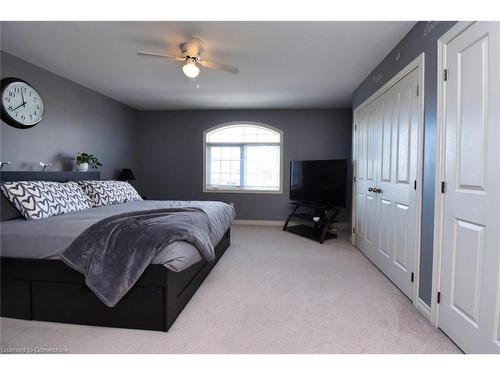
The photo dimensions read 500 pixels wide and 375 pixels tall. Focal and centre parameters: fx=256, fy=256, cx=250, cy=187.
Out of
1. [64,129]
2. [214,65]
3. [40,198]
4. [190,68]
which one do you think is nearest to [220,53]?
[214,65]

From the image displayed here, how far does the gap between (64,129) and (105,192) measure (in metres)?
1.21

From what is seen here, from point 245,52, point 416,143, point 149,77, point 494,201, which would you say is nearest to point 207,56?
point 245,52

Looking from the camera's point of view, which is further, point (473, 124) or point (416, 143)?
point (416, 143)

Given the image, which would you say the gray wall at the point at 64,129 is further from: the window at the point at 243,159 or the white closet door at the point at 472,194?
the white closet door at the point at 472,194

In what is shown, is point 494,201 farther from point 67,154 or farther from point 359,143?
point 67,154

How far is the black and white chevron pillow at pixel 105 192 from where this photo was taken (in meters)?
3.07

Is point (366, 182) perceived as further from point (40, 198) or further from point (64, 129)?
point (64, 129)

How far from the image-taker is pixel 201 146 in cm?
543

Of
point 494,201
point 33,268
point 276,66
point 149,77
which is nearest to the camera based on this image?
point 494,201

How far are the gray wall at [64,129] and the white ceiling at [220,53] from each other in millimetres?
159

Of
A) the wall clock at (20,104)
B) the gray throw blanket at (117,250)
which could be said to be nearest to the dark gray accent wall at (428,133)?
the gray throw blanket at (117,250)

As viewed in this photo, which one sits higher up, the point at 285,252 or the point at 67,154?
the point at 67,154
